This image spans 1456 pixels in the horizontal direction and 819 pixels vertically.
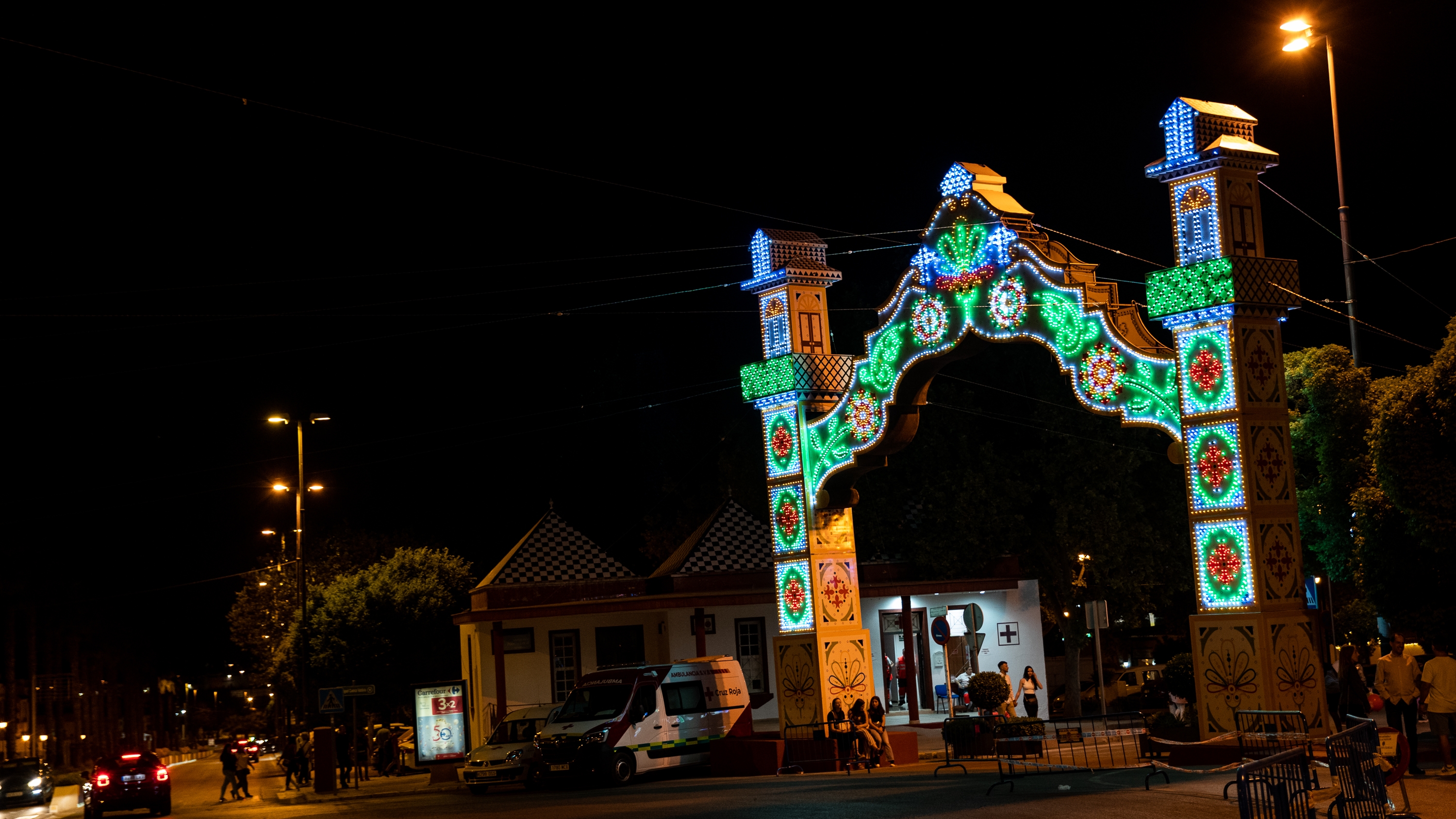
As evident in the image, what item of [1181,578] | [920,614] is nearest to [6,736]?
[920,614]

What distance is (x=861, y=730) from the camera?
2153cm

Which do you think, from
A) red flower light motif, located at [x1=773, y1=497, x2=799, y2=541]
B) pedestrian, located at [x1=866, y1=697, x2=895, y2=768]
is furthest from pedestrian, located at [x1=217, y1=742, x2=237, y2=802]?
pedestrian, located at [x1=866, y1=697, x2=895, y2=768]

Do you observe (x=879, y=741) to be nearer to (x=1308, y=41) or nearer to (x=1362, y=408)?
(x=1362, y=408)

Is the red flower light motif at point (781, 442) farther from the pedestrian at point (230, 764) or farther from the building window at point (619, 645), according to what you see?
the pedestrian at point (230, 764)

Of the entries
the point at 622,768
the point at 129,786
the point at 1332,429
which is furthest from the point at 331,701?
the point at 1332,429

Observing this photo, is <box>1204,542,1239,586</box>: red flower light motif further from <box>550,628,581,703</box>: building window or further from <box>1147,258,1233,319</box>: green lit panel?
<box>550,628,581,703</box>: building window

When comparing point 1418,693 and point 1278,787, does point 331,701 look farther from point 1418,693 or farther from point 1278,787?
point 1278,787

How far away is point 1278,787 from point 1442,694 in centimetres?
739

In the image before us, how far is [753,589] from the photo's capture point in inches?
1377

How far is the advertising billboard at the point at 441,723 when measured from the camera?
2842cm

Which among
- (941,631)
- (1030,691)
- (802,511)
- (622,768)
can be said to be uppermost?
(802,511)

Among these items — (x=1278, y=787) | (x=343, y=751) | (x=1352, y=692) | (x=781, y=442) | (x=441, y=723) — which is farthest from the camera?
(x=343, y=751)

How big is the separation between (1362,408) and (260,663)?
46.8 m

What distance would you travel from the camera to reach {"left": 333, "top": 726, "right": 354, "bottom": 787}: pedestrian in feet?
100
